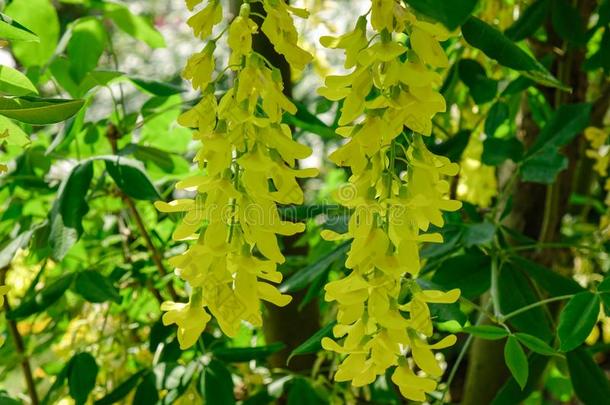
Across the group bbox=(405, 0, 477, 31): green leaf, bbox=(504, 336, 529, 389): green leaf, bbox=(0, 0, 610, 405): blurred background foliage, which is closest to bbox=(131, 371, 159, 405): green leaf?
bbox=(0, 0, 610, 405): blurred background foliage

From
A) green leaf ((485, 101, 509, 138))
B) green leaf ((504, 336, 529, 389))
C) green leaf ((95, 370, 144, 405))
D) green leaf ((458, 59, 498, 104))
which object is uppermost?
green leaf ((458, 59, 498, 104))

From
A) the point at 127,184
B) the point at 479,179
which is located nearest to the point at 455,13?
the point at 127,184

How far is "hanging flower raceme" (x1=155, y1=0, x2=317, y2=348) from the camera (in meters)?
0.54

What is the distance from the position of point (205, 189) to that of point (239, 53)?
0.32 feet

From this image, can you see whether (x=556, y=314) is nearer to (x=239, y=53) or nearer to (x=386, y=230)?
(x=386, y=230)

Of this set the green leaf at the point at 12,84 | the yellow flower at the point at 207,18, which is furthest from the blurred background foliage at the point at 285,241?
the yellow flower at the point at 207,18

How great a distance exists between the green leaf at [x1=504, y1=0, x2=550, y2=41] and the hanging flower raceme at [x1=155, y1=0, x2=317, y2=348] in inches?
18.8

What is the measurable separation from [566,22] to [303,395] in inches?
21.8

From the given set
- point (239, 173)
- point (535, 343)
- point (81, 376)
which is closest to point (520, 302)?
point (535, 343)

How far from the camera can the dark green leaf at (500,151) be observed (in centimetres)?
96

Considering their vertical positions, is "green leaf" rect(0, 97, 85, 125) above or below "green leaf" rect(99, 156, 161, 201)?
above

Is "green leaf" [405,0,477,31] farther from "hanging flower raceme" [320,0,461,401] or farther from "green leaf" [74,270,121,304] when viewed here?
"green leaf" [74,270,121,304]

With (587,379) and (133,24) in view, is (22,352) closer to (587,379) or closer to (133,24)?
(133,24)

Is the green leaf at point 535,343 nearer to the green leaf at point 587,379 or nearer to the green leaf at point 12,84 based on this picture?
the green leaf at point 587,379
